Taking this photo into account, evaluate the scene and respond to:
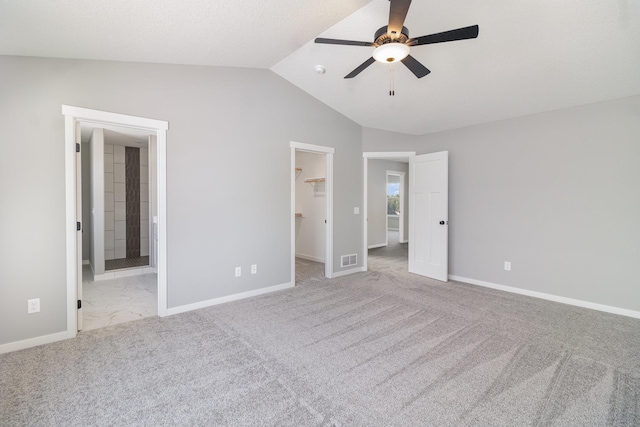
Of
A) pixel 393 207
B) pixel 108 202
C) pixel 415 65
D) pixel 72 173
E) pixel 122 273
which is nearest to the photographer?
pixel 415 65

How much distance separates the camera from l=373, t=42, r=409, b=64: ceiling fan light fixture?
7.06 ft

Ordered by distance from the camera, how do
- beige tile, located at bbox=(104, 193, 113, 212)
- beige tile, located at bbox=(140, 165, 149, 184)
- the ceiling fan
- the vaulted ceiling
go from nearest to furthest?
the ceiling fan → the vaulted ceiling → beige tile, located at bbox=(104, 193, 113, 212) → beige tile, located at bbox=(140, 165, 149, 184)

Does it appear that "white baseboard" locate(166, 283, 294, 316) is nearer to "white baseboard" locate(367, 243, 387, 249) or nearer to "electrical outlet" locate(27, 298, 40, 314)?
"electrical outlet" locate(27, 298, 40, 314)

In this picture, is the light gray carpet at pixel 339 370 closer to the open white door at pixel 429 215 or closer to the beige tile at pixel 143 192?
the open white door at pixel 429 215

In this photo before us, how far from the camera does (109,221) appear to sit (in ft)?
18.8

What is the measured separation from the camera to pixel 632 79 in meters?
3.04

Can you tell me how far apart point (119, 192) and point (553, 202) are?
7.21 meters

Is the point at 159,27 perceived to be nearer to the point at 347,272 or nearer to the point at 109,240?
the point at 347,272

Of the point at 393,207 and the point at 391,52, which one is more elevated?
the point at 391,52

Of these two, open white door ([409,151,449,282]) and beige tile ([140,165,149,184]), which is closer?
open white door ([409,151,449,282])

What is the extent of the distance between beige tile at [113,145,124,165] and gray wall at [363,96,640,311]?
5987 mm

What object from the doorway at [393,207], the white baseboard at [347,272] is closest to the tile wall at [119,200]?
the white baseboard at [347,272]

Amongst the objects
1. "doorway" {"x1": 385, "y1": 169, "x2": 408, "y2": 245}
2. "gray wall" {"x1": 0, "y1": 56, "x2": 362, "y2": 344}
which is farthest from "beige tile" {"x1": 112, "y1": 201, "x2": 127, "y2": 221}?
"doorway" {"x1": 385, "y1": 169, "x2": 408, "y2": 245}

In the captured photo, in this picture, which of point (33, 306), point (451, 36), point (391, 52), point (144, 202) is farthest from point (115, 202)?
point (451, 36)
